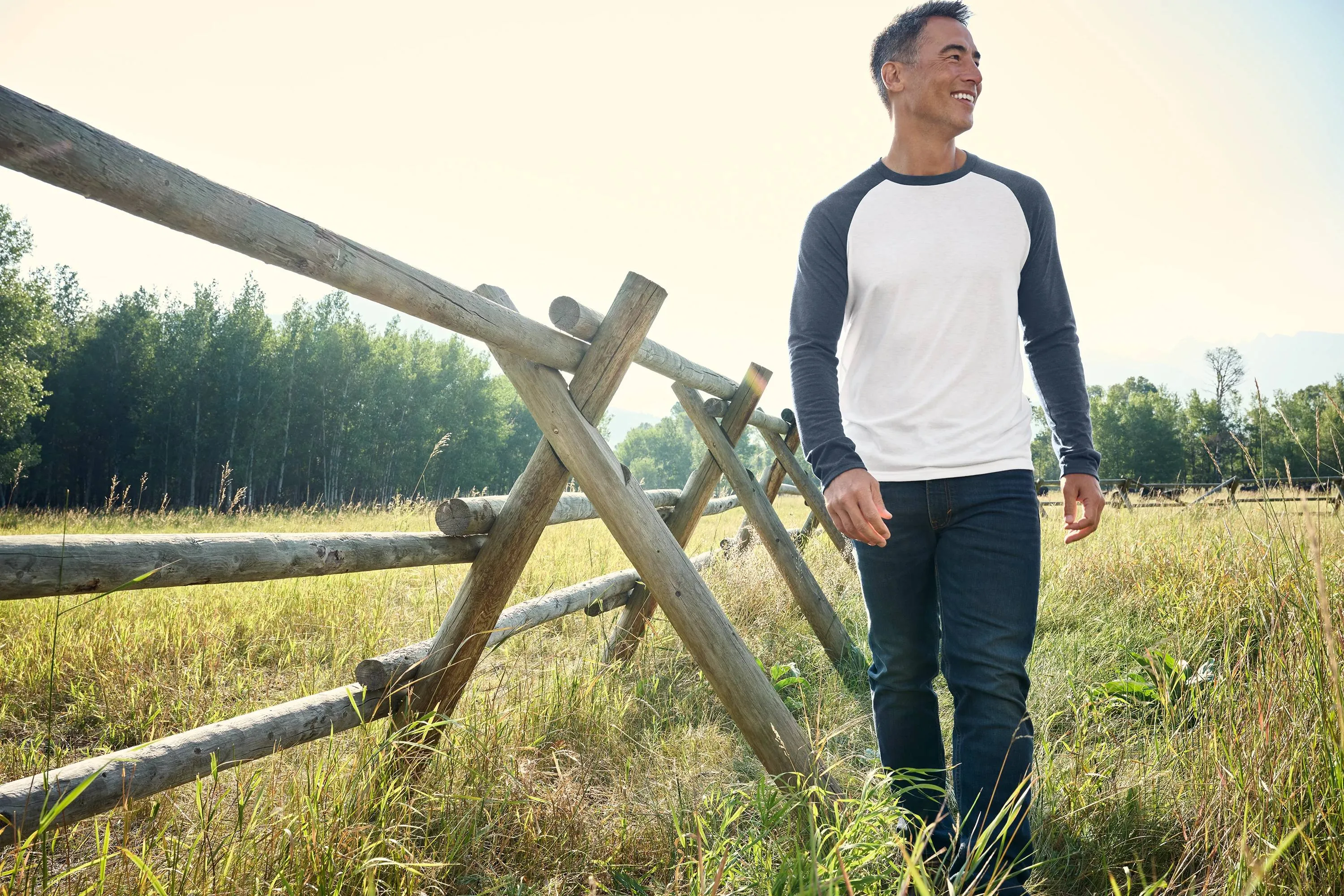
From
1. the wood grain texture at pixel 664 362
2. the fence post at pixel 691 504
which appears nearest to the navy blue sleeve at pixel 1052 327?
the wood grain texture at pixel 664 362

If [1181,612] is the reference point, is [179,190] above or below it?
above

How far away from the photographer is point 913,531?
5.74 ft

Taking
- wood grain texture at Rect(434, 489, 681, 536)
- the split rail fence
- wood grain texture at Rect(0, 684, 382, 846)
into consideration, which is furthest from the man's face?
wood grain texture at Rect(0, 684, 382, 846)

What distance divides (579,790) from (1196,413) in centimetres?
7840

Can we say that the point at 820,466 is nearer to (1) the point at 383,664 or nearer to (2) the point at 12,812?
(1) the point at 383,664

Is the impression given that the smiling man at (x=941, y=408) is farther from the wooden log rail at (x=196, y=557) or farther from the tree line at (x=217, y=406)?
the tree line at (x=217, y=406)

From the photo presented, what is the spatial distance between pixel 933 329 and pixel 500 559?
142 centimetres

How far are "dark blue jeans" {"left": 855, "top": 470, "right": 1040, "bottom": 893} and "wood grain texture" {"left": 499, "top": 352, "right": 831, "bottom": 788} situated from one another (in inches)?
12.4

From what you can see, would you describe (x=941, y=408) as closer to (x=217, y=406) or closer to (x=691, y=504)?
(x=691, y=504)

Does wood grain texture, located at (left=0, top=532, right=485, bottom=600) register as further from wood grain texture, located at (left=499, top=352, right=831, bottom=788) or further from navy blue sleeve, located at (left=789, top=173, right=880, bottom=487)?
navy blue sleeve, located at (left=789, top=173, right=880, bottom=487)

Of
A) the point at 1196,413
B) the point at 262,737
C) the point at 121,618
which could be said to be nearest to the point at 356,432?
the point at 121,618

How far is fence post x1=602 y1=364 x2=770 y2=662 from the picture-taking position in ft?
11.4

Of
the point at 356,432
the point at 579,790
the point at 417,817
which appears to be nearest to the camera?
the point at 417,817

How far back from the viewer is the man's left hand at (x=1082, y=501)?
1.79 m
